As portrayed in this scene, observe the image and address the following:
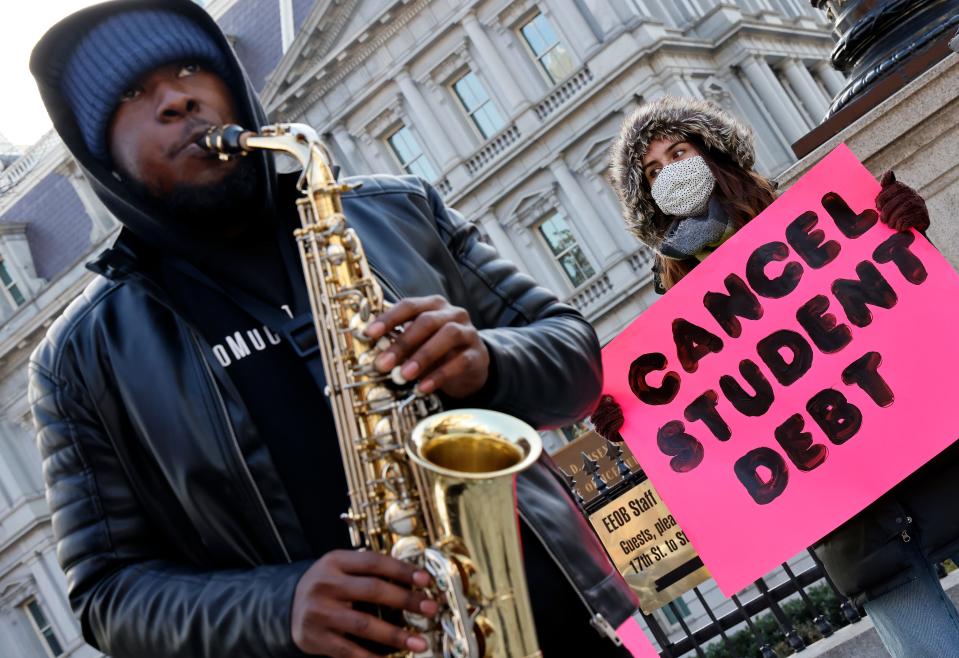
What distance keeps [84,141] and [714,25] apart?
81.4ft

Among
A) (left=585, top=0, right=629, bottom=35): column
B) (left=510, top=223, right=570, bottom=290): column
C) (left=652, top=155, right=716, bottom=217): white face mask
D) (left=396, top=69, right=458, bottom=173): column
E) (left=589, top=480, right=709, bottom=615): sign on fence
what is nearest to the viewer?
(left=652, top=155, right=716, bottom=217): white face mask

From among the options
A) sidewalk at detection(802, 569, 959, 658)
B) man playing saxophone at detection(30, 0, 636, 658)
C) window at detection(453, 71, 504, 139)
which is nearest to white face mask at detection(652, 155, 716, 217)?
man playing saxophone at detection(30, 0, 636, 658)

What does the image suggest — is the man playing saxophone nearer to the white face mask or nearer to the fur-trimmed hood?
the white face mask

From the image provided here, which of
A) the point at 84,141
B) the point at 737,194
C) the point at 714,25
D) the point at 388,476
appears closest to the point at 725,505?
the point at 737,194

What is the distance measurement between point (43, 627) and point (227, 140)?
3212 cm

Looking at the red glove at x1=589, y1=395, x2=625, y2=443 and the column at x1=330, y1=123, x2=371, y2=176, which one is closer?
the red glove at x1=589, y1=395, x2=625, y2=443

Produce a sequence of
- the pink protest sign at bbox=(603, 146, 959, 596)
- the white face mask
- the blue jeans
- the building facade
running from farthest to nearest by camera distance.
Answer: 1. the building facade
2. the white face mask
3. the pink protest sign at bbox=(603, 146, 959, 596)
4. the blue jeans

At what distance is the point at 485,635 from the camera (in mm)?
1749

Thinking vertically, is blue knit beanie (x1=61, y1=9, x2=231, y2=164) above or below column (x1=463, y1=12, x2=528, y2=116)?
below

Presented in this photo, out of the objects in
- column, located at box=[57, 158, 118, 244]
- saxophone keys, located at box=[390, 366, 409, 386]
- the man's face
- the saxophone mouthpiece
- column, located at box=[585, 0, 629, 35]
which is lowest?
saxophone keys, located at box=[390, 366, 409, 386]

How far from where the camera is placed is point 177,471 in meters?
2.02

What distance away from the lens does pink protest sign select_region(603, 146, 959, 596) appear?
12.1 feet

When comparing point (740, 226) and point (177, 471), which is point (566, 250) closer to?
point (740, 226)

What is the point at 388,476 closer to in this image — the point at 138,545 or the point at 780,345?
the point at 138,545
